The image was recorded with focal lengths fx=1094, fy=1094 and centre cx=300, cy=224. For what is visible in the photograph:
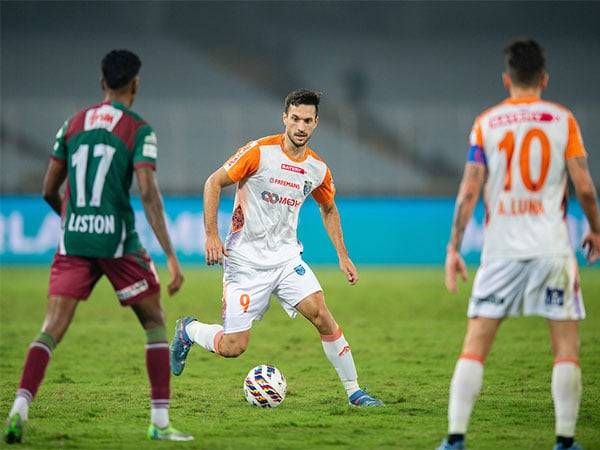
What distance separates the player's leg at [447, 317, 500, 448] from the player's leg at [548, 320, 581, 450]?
38 centimetres

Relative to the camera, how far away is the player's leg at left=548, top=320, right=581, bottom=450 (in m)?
6.04

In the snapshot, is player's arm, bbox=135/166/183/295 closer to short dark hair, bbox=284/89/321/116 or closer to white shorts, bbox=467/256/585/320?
white shorts, bbox=467/256/585/320

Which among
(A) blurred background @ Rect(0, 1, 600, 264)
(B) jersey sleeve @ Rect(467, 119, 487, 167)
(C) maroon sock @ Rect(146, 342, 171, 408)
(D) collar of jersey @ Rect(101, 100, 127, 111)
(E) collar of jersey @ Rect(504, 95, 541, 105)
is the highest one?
(A) blurred background @ Rect(0, 1, 600, 264)

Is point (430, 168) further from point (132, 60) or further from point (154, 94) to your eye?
point (132, 60)

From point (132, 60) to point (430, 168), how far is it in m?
19.1

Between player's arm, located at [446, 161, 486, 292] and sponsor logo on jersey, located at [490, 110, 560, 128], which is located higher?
sponsor logo on jersey, located at [490, 110, 560, 128]

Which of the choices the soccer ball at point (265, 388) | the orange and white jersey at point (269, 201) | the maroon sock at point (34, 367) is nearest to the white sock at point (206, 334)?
the soccer ball at point (265, 388)

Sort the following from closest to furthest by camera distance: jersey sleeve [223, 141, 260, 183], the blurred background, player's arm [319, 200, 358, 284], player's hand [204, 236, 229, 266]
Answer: player's hand [204, 236, 229, 266] → jersey sleeve [223, 141, 260, 183] → player's arm [319, 200, 358, 284] → the blurred background

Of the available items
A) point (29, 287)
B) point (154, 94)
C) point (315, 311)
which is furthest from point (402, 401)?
point (154, 94)

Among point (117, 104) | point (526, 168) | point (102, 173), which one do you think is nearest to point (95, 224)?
point (102, 173)

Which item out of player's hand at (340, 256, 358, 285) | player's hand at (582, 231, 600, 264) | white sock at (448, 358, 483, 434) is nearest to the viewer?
white sock at (448, 358, 483, 434)

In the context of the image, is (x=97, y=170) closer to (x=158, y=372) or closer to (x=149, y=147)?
(x=149, y=147)

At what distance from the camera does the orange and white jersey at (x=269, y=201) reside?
828 cm

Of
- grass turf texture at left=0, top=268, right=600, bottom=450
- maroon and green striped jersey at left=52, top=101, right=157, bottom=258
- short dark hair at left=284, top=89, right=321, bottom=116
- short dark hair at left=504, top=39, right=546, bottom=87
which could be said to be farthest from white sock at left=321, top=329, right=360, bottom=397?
short dark hair at left=504, top=39, right=546, bottom=87
